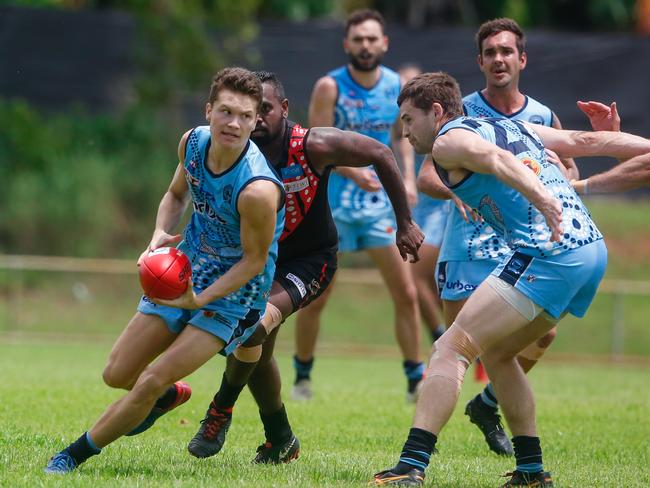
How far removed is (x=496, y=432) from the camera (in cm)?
675

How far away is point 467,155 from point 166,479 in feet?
6.61

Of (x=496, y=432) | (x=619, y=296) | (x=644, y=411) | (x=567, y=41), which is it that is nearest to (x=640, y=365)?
(x=619, y=296)

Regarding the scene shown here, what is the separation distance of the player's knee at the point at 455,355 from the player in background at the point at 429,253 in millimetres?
4012

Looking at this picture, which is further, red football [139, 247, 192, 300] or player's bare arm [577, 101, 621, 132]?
player's bare arm [577, 101, 621, 132]

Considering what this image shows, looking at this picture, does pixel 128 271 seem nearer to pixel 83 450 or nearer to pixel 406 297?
pixel 406 297

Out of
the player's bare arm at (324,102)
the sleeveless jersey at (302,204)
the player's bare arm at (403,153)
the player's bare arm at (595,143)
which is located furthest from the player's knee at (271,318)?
the player's bare arm at (403,153)

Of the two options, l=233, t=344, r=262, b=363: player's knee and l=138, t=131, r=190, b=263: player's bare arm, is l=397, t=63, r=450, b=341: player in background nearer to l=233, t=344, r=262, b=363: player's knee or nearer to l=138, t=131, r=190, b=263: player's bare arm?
l=233, t=344, r=262, b=363: player's knee

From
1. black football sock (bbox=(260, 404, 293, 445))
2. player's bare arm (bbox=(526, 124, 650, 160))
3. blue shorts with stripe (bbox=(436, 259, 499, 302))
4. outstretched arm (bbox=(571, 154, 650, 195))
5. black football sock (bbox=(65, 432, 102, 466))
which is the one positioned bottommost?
black football sock (bbox=(260, 404, 293, 445))

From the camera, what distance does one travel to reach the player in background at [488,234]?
6723mm

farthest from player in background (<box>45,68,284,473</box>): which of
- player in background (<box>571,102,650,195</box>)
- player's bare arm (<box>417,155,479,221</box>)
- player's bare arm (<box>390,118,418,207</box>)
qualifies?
player's bare arm (<box>390,118,418,207</box>)

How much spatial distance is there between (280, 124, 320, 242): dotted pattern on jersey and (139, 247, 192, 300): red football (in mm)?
1045

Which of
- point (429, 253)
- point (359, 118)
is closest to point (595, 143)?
point (359, 118)

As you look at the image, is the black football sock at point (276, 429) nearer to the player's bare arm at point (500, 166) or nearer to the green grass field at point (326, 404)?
the green grass field at point (326, 404)

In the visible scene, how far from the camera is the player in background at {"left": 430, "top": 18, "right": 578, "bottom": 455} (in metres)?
6.72
